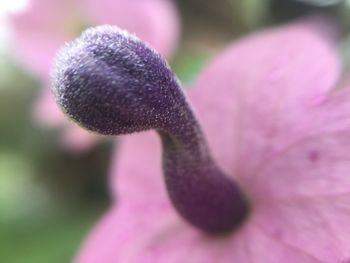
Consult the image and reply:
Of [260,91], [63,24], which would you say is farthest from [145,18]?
[260,91]

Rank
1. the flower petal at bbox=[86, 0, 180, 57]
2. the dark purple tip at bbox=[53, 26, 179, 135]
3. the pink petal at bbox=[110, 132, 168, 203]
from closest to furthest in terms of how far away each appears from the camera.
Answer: the dark purple tip at bbox=[53, 26, 179, 135] → the pink petal at bbox=[110, 132, 168, 203] → the flower petal at bbox=[86, 0, 180, 57]

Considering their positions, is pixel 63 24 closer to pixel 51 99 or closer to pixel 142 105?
pixel 51 99

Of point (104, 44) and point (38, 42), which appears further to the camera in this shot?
point (38, 42)

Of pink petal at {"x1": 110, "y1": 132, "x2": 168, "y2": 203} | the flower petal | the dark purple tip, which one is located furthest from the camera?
the flower petal

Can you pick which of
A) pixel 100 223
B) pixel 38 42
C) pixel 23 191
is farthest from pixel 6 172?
pixel 100 223

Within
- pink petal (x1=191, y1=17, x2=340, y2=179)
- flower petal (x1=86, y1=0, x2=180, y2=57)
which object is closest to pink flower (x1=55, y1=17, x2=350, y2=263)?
pink petal (x1=191, y1=17, x2=340, y2=179)

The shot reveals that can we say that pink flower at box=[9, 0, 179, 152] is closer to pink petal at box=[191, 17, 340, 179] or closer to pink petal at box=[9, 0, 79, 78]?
pink petal at box=[9, 0, 79, 78]

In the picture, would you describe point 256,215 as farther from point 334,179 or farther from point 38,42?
point 38,42
